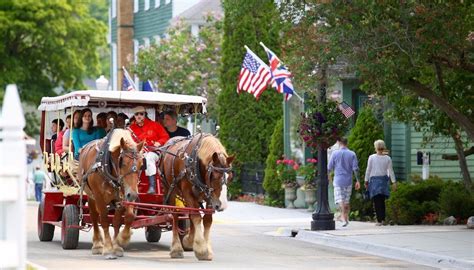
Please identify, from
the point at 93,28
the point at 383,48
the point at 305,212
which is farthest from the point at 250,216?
the point at 93,28

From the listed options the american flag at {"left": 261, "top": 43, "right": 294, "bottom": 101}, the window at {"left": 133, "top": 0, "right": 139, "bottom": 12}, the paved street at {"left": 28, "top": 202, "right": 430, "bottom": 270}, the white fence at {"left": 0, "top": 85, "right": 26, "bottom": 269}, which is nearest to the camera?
the white fence at {"left": 0, "top": 85, "right": 26, "bottom": 269}

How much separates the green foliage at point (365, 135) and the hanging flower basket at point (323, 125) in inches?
194

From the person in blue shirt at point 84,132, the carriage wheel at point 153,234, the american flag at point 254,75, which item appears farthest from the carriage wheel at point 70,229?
the american flag at point 254,75

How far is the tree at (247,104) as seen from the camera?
3788 centimetres

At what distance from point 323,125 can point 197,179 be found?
6414 millimetres

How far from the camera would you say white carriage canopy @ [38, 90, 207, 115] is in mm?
19812

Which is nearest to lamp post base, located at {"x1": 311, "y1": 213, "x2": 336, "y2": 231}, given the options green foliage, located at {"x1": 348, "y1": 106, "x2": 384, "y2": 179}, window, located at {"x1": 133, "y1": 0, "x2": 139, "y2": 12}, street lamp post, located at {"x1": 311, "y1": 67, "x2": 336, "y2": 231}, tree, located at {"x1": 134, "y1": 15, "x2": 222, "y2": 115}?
street lamp post, located at {"x1": 311, "y1": 67, "x2": 336, "y2": 231}

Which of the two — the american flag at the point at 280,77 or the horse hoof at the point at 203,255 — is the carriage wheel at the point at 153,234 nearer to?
the horse hoof at the point at 203,255

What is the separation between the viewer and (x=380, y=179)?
25141 millimetres

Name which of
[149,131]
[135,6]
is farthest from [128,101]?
[135,6]

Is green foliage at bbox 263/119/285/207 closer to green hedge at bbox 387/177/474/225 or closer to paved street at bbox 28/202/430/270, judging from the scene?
paved street at bbox 28/202/430/270

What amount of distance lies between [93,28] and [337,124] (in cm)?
4313

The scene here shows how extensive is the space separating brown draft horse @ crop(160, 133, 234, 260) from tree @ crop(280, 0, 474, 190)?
3472 millimetres

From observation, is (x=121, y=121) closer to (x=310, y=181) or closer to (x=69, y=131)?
(x=69, y=131)
